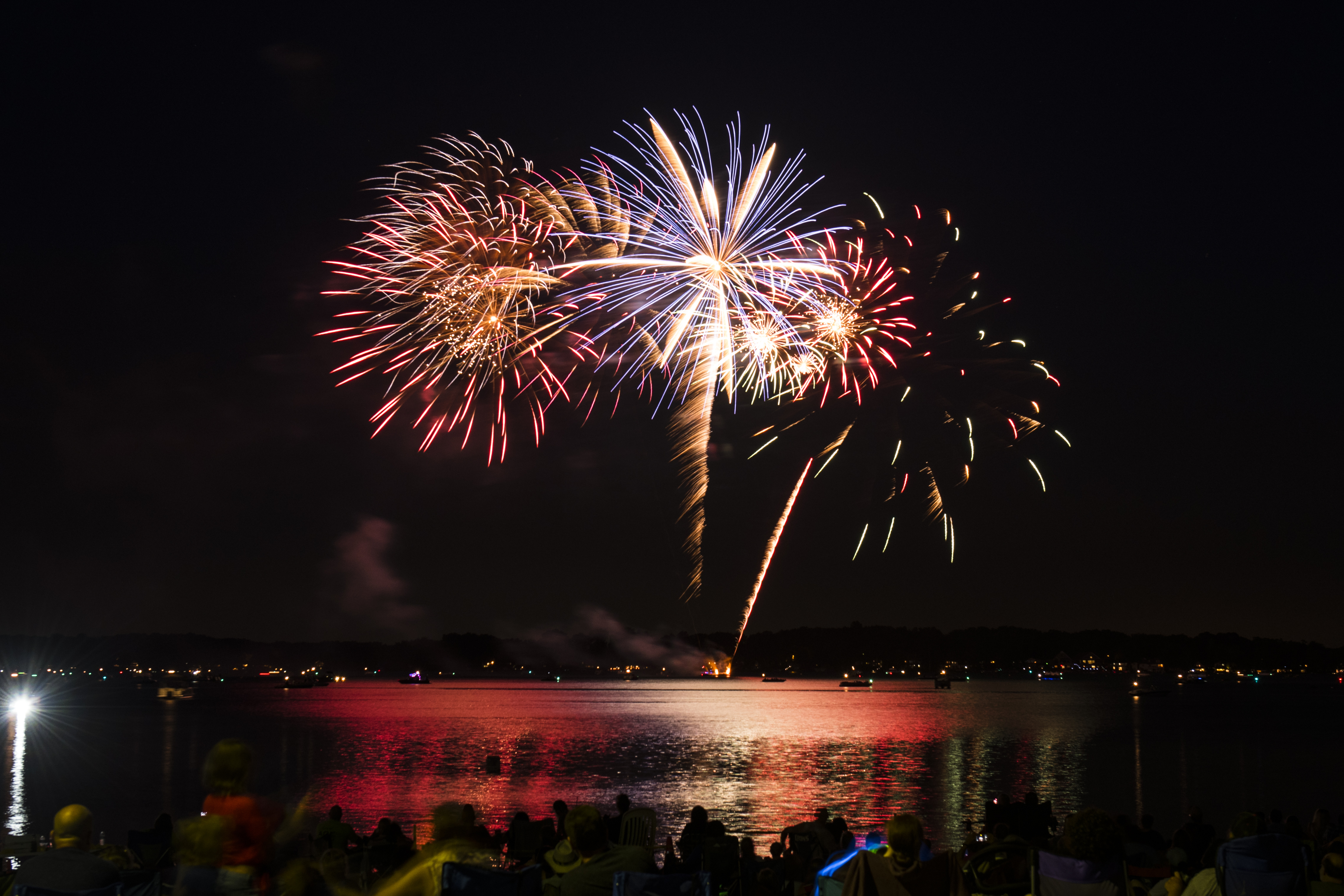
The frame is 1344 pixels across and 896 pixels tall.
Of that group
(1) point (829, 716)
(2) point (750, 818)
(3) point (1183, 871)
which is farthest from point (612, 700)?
(3) point (1183, 871)

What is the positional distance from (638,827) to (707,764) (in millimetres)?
36199

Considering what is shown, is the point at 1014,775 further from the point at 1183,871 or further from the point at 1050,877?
the point at 1050,877

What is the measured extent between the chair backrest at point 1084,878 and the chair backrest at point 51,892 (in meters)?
4.65

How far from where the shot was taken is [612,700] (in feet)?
541

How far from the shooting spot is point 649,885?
576 cm

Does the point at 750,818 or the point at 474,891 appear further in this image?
the point at 750,818

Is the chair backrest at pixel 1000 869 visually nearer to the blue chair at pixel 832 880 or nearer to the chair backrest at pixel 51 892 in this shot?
the blue chair at pixel 832 880

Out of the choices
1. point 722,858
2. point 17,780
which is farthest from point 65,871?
point 17,780

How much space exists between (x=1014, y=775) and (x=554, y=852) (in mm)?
41808

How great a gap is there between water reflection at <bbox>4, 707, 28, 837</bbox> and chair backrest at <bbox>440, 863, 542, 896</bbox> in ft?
26.3

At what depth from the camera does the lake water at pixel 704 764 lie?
32875mm

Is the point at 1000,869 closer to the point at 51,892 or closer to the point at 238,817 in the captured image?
the point at 238,817

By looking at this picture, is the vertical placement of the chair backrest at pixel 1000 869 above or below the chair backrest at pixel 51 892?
below

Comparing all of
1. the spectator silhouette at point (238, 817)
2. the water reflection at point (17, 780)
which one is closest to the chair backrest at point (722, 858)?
the spectator silhouette at point (238, 817)
